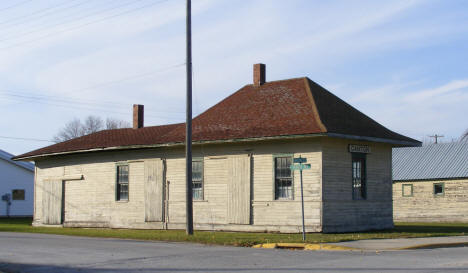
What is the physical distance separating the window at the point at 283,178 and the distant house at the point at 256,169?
0.13ft

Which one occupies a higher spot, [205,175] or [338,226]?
[205,175]

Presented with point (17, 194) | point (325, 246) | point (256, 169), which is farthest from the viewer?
point (17, 194)

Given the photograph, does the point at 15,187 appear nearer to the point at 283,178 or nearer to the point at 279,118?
the point at 279,118

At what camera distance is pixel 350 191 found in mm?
25531

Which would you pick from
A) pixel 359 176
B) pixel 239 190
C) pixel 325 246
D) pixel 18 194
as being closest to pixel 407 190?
pixel 359 176

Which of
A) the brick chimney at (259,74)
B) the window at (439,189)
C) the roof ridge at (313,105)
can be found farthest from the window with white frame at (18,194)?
the roof ridge at (313,105)

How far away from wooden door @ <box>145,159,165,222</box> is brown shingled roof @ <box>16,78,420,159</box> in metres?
1.10

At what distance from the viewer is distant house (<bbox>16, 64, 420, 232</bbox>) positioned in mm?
24578

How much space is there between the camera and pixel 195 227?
90.7 ft

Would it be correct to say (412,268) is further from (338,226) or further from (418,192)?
(418,192)

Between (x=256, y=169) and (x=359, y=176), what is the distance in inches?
165

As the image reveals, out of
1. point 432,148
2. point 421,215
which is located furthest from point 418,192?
point 432,148

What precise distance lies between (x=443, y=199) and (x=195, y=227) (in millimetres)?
21547

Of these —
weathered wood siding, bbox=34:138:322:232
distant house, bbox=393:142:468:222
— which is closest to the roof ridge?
weathered wood siding, bbox=34:138:322:232
